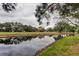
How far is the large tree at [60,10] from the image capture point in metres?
1.14

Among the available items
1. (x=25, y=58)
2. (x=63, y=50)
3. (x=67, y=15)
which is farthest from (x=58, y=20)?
(x=25, y=58)

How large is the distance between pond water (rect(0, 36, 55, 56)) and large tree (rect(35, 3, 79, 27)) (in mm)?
125

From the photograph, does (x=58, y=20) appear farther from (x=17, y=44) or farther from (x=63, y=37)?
(x=17, y=44)

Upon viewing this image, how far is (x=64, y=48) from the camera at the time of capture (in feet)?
3.71

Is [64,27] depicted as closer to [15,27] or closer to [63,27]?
[63,27]

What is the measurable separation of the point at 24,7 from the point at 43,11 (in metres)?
0.11

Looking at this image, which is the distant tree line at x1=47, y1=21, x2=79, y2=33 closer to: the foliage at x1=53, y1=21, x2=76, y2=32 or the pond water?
the foliage at x1=53, y1=21, x2=76, y2=32

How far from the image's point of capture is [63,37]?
1146mm

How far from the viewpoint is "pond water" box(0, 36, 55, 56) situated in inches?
44.0

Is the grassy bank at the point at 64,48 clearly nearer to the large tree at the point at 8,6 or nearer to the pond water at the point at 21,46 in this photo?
the pond water at the point at 21,46

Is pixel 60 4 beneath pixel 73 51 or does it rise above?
above

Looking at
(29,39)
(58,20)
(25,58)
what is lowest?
(25,58)

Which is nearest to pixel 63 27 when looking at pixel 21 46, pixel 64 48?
pixel 64 48

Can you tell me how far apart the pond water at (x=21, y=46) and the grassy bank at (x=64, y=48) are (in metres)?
0.04
